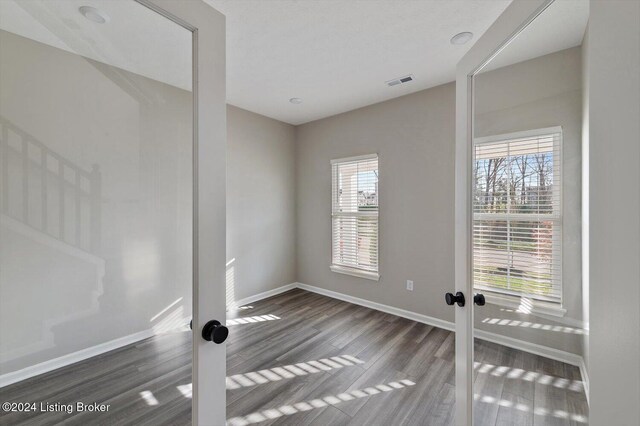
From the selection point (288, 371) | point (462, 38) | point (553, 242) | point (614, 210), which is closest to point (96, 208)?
point (614, 210)

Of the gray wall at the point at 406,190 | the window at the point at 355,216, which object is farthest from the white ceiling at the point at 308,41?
the window at the point at 355,216

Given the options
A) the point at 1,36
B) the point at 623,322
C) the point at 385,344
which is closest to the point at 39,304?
the point at 1,36

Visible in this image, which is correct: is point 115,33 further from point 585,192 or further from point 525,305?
point 525,305

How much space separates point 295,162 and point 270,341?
2.88m

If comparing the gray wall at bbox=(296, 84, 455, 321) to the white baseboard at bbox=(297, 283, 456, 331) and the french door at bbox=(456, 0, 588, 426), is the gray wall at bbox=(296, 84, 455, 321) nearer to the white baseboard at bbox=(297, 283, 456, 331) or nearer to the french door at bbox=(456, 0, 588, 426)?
the white baseboard at bbox=(297, 283, 456, 331)

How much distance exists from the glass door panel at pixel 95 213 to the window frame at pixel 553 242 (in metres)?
1.20

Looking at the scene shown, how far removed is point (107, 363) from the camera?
2.44ft

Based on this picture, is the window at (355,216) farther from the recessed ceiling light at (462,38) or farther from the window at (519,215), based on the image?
the window at (519,215)

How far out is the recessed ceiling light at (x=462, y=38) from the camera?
2032mm

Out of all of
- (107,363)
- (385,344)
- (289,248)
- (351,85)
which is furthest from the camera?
(289,248)

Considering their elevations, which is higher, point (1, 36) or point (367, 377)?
point (1, 36)

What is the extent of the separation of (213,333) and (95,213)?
19.7 inches

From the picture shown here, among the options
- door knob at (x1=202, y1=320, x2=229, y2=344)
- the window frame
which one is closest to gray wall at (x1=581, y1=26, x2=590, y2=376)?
the window frame

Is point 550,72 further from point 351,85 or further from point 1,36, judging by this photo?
point 351,85
